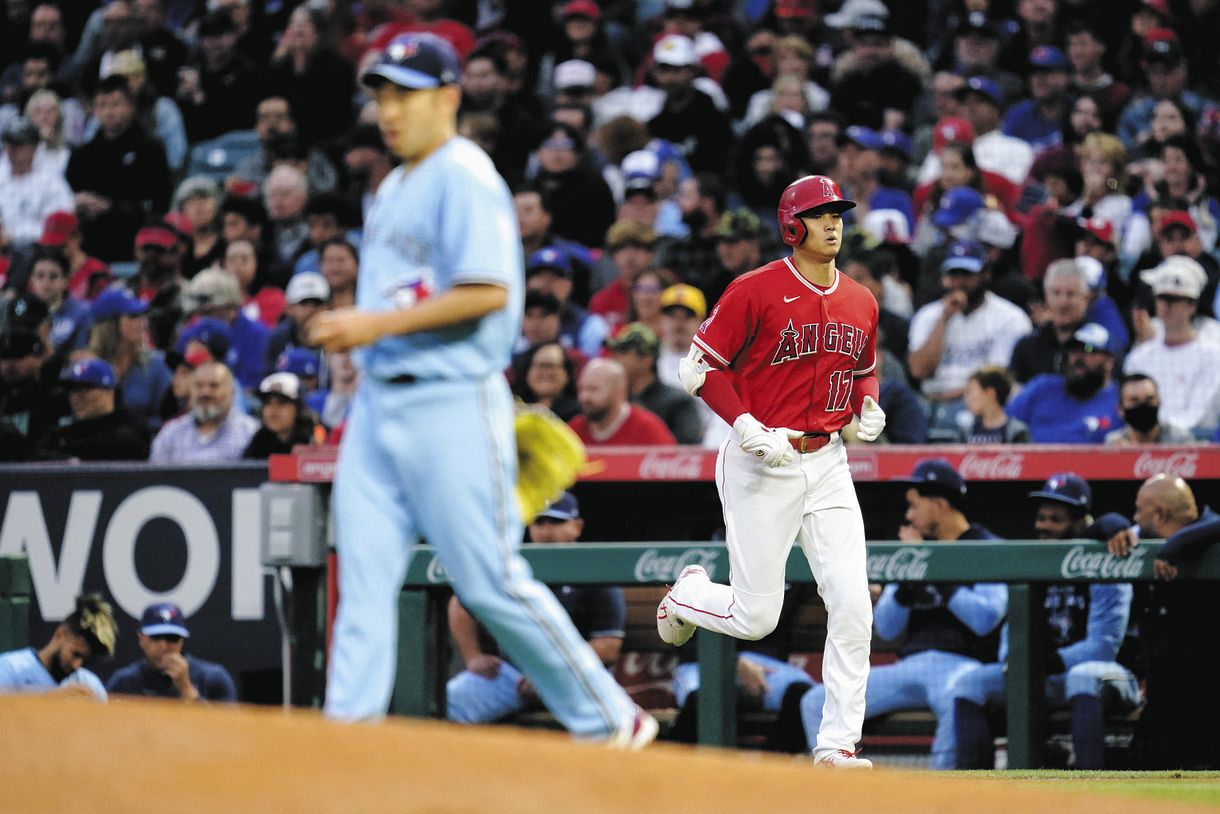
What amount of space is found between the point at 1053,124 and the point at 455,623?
6136 mm

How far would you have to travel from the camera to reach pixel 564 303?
11164 millimetres

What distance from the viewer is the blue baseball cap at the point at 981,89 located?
1234 cm

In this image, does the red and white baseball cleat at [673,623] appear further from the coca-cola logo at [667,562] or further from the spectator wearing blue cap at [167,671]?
the spectator wearing blue cap at [167,671]

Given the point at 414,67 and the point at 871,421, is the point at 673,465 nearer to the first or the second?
the point at 871,421

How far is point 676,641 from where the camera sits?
7.02m

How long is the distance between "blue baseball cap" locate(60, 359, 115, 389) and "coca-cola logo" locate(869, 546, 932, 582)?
4.70 metres

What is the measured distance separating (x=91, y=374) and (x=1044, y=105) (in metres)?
6.34

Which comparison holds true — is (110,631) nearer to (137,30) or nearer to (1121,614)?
(1121,614)

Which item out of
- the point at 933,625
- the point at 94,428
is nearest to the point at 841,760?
the point at 933,625

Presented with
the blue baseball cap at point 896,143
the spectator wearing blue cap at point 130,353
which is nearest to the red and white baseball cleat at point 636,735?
the spectator wearing blue cap at point 130,353

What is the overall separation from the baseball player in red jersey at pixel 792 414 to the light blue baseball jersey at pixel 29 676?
3388mm

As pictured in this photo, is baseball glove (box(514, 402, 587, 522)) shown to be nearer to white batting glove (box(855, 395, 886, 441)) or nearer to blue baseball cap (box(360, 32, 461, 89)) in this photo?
blue baseball cap (box(360, 32, 461, 89))

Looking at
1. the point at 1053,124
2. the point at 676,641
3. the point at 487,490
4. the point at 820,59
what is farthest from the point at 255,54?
the point at 487,490

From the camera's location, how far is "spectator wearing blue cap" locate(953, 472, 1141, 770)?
308 inches
